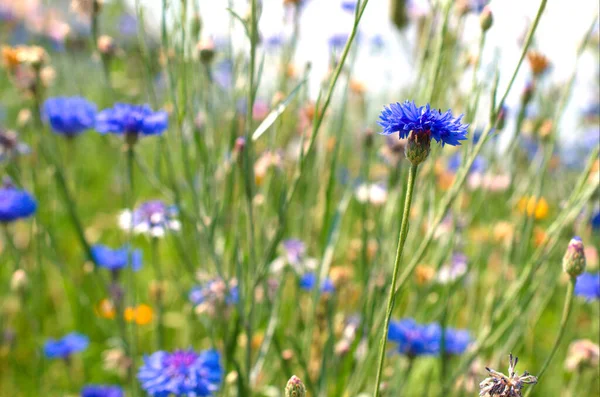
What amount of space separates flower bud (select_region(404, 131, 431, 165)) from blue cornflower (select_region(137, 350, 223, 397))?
0.49 meters

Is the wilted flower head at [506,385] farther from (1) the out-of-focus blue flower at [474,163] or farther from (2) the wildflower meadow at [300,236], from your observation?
(1) the out-of-focus blue flower at [474,163]

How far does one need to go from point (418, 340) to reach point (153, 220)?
1.81 feet

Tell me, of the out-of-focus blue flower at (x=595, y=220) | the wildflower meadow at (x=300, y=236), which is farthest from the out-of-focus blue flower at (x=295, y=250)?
the out-of-focus blue flower at (x=595, y=220)

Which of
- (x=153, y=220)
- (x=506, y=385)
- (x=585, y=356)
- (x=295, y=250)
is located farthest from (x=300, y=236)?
(x=506, y=385)

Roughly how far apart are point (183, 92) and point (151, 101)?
0.17 metres

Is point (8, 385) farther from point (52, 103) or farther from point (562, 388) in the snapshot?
point (562, 388)

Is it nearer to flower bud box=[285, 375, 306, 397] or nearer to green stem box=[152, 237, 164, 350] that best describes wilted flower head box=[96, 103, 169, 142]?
green stem box=[152, 237, 164, 350]

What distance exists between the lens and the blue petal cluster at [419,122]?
592mm

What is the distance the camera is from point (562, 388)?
1501mm

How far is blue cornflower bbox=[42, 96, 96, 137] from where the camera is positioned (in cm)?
132

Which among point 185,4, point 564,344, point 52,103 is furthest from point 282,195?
point 564,344

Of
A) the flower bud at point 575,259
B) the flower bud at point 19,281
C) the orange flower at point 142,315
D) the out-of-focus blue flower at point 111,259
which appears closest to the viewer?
the flower bud at point 575,259

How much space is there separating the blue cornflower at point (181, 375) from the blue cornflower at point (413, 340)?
321 mm

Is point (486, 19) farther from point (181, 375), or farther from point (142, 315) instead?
point (142, 315)
